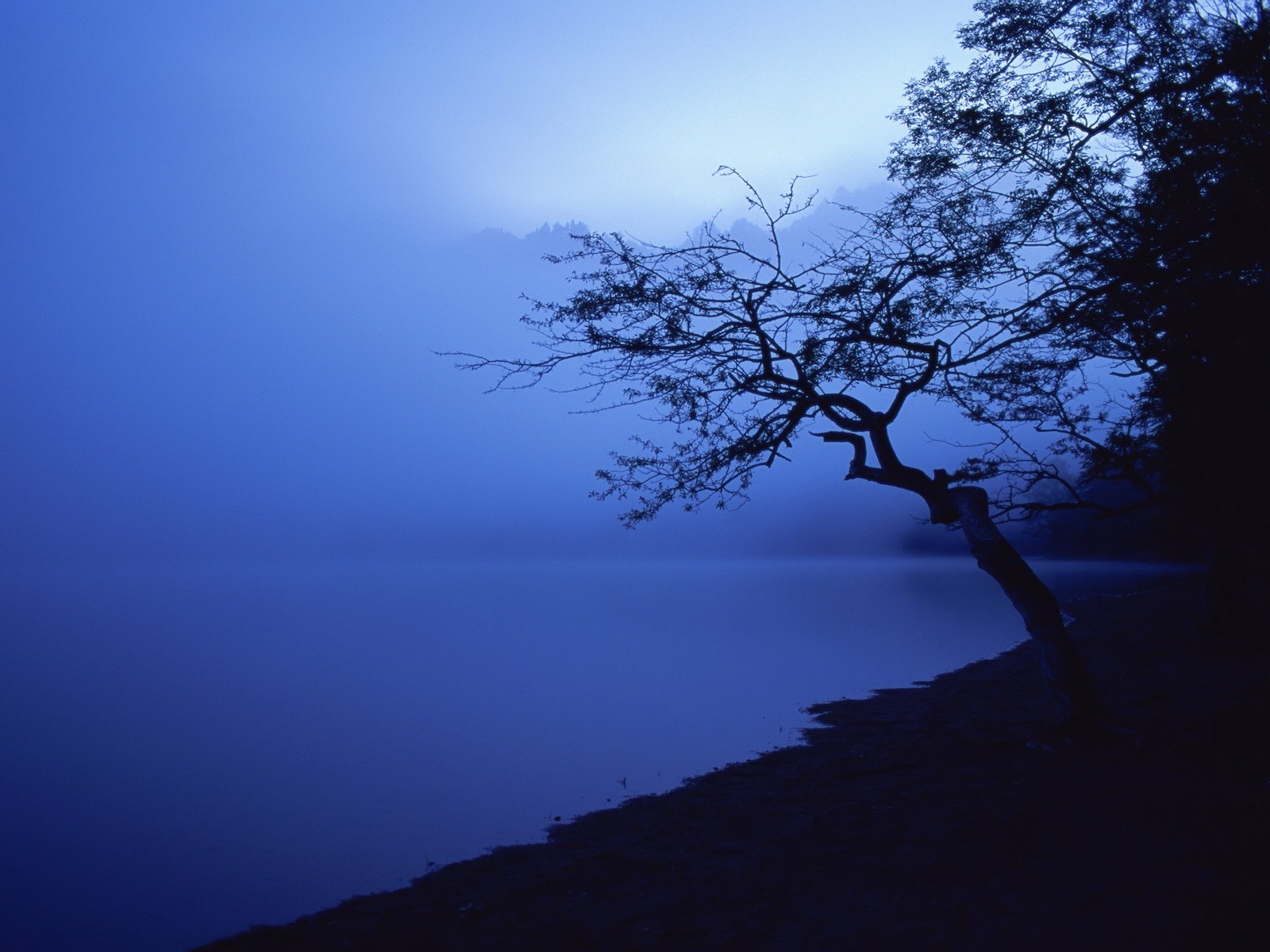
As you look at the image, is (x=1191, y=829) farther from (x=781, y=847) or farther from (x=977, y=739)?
(x=977, y=739)

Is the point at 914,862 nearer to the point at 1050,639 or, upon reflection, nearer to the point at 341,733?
the point at 1050,639

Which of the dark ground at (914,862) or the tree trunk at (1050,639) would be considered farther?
the tree trunk at (1050,639)

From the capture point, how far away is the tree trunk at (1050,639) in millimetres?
7402

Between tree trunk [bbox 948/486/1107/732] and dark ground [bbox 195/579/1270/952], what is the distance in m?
0.31

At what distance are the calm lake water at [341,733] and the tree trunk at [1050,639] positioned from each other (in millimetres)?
4089

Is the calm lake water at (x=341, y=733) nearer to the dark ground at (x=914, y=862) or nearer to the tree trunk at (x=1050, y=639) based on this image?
the dark ground at (x=914, y=862)

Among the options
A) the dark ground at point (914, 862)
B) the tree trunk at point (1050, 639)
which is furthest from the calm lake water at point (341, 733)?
the tree trunk at point (1050, 639)

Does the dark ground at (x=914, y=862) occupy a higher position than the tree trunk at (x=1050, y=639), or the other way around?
the tree trunk at (x=1050, y=639)

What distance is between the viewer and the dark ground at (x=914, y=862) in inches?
167

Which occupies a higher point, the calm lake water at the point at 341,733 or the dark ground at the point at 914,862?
the calm lake water at the point at 341,733

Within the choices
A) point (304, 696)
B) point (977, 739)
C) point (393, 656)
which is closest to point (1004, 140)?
point (977, 739)

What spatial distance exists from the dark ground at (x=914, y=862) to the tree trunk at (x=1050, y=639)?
31cm

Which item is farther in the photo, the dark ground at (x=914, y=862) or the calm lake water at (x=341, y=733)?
the calm lake water at (x=341, y=733)

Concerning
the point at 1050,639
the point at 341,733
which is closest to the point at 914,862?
the point at 1050,639
